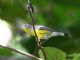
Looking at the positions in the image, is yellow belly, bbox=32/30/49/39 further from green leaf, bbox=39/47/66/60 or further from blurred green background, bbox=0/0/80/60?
blurred green background, bbox=0/0/80/60

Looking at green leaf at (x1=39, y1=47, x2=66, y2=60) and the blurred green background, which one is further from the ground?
green leaf at (x1=39, y1=47, x2=66, y2=60)

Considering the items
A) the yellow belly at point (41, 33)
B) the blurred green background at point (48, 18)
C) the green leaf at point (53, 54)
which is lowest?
the blurred green background at point (48, 18)

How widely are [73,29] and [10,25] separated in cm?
30

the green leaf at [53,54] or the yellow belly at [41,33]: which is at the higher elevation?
the yellow belly at [41,33]

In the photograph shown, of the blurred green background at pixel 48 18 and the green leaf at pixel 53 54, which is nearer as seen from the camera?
the green leaf at pixel 53 54

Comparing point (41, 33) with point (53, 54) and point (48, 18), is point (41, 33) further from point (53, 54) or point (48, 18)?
point (48, 18)

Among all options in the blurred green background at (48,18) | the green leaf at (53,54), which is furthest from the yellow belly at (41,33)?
the blurred green background at (48,18)

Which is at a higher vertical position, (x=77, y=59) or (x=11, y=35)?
(x=77, y=59)

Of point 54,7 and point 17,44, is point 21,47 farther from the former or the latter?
point 54,7

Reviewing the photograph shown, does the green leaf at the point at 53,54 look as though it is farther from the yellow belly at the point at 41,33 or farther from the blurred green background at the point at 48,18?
the blurred green background at the point at 48,18

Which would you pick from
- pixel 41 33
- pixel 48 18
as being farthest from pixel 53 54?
pixel 48 18

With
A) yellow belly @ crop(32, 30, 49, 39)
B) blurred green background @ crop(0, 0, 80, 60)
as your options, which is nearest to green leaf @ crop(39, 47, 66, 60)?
yellow belly @ crop(32, 30, 49, 39)

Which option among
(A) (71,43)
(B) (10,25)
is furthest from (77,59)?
(B) (10,25)

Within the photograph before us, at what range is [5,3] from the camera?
154cm
